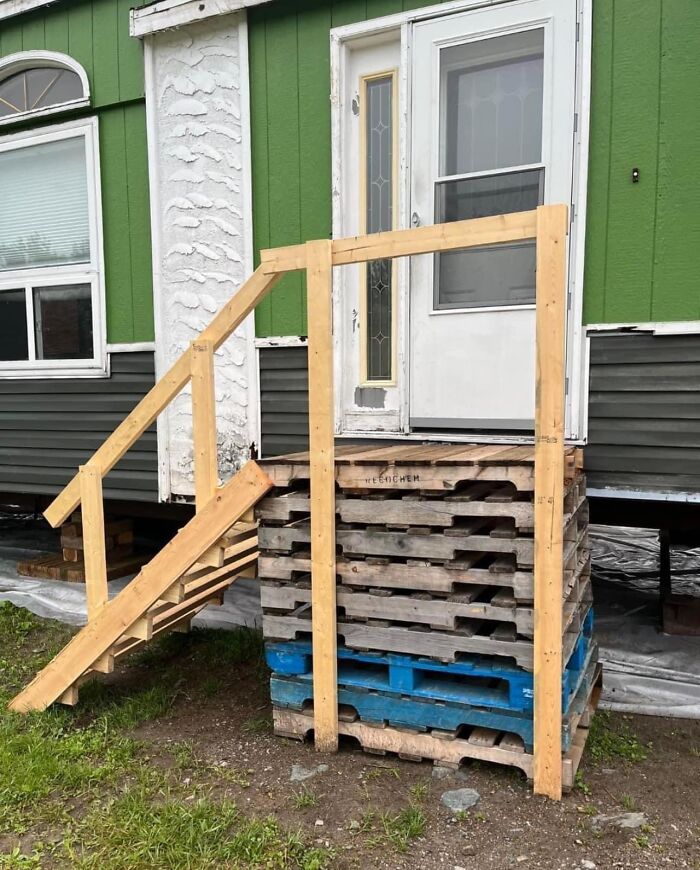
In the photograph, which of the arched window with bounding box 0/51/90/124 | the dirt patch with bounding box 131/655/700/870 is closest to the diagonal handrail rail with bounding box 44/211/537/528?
the dirt patch with bounding box 131/655/700/870

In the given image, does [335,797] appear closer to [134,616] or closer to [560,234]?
[134,616]

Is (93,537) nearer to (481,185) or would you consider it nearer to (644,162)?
(481,185)

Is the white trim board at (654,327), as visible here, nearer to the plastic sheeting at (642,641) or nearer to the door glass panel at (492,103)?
the door glass panel at (492,103)

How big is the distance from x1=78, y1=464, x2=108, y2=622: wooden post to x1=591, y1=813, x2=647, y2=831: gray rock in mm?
2443

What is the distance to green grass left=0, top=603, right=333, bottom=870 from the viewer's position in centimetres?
245

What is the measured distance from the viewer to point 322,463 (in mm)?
3027

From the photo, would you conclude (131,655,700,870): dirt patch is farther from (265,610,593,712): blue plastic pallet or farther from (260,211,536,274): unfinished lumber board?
(260,211,536,274): unfinished lumber board

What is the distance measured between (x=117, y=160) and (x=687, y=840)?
526 centimetres

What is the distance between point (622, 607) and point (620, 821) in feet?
7.85

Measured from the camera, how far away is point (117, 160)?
5.11 metres

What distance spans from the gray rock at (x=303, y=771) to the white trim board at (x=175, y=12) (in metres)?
4.41

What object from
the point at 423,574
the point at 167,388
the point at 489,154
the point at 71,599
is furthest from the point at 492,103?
the point at 71,599

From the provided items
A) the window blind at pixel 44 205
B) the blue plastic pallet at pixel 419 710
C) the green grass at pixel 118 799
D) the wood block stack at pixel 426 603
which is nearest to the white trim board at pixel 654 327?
the wood block stack at pixel 426 603

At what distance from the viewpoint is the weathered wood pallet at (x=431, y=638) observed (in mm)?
2830
